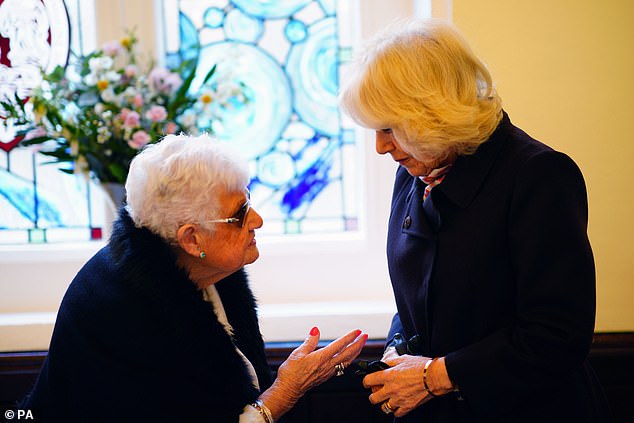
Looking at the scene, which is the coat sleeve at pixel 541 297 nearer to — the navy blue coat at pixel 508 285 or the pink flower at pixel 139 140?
the navy blue coat at pixel 508 285

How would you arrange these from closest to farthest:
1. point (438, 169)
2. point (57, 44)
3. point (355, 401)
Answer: point (438, 169) → point (355, 401) → point (57, 44)

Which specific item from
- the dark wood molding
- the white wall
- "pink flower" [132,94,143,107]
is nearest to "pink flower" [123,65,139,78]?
"pink flower" [132,94,143,107]

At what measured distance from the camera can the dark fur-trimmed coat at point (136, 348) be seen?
1722 mm

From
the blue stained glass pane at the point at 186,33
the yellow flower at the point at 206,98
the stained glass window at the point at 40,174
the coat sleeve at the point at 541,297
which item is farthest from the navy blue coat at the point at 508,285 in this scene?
the stained glass window at the point at 40,174

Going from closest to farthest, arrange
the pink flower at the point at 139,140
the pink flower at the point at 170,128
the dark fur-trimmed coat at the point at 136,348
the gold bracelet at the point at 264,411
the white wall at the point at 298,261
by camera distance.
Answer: the dark fur-trimmed coat at the point at 136,348
the gold bracelet at the point at 264,411
the pink flower at the point at 139,140
the pink flower at the point at 170,128
the white wall at the point at 298,261

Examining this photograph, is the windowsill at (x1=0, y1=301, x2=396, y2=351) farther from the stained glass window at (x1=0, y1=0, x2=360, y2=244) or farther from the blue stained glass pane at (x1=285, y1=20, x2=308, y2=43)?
the blue stained glass pane at (x1=285, y1=20, x2=308, y2=43)

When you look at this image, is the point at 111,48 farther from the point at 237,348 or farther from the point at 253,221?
the point at 237,348

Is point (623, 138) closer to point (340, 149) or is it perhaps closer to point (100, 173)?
point (340, 149)

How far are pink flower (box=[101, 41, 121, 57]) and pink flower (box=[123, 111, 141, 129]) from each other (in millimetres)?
342

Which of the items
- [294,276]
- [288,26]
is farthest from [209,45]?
[294,276]

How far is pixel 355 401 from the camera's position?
263 cm

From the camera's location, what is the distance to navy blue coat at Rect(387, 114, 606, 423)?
4.80ft

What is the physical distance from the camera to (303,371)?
187 cm

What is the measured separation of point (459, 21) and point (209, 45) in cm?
123
